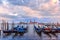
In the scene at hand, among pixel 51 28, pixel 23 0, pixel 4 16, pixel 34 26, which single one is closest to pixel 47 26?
pixel 51 28

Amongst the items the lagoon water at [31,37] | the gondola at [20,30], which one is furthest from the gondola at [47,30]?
the gondola at [20,30]

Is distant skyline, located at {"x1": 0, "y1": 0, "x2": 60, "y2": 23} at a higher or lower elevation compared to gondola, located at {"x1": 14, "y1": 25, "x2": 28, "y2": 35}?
higher

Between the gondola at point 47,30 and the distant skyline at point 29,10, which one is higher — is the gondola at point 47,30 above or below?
below

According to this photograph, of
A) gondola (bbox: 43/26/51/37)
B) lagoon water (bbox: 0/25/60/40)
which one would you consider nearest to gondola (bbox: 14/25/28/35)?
lagoon water (bbox: 0/25/60/40)

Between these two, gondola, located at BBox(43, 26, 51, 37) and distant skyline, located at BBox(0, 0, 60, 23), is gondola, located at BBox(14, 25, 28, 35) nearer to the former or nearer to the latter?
distant skyline, located at BBox(0, 0, 60, 23)

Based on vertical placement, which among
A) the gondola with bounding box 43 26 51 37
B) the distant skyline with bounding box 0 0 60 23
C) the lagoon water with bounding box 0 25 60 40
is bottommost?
the lagoon water with bounding box 0 25 60 40

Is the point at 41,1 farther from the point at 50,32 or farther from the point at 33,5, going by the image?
the point at 50,32

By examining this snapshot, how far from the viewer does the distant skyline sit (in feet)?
4.30

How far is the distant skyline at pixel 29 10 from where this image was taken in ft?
4.30

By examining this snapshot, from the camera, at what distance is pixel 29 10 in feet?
4.32

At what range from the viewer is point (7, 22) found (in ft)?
4.27

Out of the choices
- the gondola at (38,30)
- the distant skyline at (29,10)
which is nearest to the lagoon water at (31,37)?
the gondola at (38,30)

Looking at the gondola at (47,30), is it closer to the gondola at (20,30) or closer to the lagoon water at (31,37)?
the lagoon water at (31,37)

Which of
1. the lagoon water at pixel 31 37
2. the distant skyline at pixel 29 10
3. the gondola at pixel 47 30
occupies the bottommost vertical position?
the lagoon water at pixel 31 37
